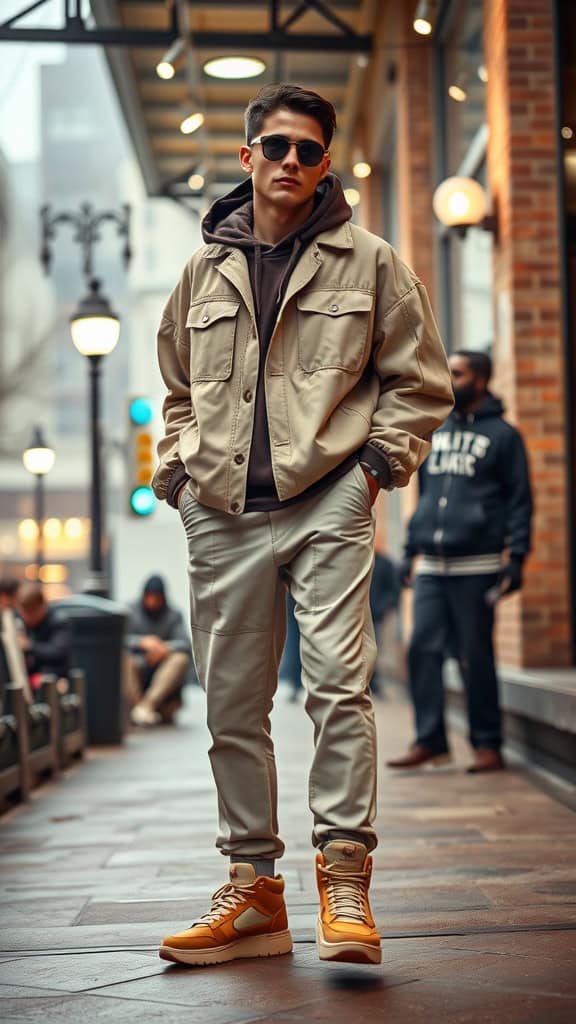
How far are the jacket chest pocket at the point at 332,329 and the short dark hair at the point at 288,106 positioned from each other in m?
0.41

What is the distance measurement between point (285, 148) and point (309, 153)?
0.06 meters

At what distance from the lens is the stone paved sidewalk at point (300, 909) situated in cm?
304

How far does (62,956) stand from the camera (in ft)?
11.8

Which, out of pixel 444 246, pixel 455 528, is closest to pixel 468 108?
pixel 444 246

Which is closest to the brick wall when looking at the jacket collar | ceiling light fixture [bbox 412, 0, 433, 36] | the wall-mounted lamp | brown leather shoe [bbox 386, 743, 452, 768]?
the wall-mounted lamp

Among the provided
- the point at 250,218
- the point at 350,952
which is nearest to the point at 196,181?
the point at 250,218

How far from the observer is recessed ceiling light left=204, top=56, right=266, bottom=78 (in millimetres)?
12914

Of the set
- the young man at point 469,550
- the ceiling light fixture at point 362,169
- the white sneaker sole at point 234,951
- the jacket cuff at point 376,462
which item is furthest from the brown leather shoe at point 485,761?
the ceiling light fixture at point 362,169

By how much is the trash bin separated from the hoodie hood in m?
6.75

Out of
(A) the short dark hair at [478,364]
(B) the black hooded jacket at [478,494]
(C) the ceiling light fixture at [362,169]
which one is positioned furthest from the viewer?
(C) the ceiling light fixture at [362,169]

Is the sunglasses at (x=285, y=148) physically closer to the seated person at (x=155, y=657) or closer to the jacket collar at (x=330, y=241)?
the jacket collar at (x=330, y=241)

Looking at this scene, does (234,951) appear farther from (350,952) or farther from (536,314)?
(536,314)

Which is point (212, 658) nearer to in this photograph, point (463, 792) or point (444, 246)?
point (463, 792)

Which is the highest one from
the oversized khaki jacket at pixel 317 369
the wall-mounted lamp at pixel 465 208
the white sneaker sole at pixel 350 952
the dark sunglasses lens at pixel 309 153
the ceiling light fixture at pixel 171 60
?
the ceiling light fixture at pixel 171 60
